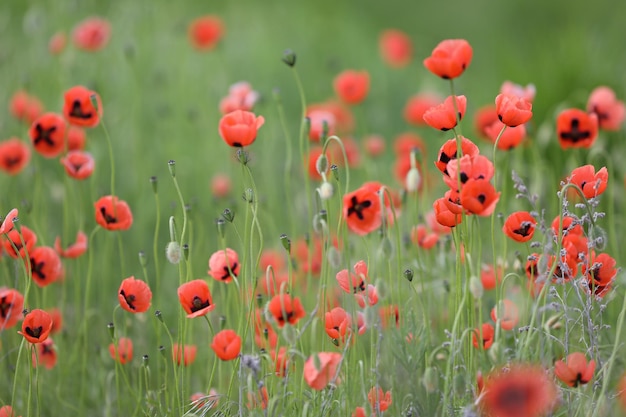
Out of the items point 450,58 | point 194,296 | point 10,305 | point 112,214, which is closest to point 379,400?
point 194,296

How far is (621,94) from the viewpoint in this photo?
3871 millimetres

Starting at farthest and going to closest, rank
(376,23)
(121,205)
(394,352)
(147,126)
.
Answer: (376,23) < (147,126) < (121,205) < (394,352)

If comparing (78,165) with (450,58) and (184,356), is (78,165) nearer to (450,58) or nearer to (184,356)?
(184,356)

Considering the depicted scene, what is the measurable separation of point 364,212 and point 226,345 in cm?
45

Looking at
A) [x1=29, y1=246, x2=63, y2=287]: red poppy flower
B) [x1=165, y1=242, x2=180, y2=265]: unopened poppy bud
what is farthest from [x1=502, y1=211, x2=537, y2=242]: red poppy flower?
Answer: [x1=29, y1=246, x2=63, y2=287]: red poppy flower

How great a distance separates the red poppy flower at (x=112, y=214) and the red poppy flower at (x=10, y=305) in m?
0.29

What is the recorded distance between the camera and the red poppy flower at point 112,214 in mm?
2268

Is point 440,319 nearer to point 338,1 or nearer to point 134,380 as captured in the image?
point 134,380

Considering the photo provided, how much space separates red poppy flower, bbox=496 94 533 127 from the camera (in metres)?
1.89

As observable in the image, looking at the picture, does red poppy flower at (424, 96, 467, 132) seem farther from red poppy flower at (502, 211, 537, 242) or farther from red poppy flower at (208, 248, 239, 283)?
red poppy flower at (208, 248, 239, 283)

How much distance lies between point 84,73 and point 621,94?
2.72 m

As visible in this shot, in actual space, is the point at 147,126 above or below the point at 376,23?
below

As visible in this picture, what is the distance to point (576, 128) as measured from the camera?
2434 mm

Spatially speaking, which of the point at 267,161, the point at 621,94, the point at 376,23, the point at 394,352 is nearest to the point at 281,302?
the point at 394,352
